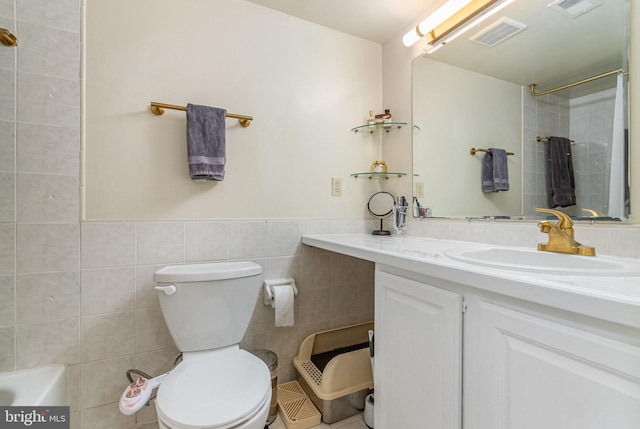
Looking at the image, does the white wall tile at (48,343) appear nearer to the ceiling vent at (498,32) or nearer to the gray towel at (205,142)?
the gray towel at (205,142)

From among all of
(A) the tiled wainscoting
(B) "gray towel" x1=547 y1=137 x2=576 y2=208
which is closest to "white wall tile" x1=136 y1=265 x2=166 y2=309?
(A) the tiled wainscoting

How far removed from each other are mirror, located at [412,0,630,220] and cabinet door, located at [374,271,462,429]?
668 millimetres

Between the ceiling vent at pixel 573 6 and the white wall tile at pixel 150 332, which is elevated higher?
the ceiling vent at pixel 573 6

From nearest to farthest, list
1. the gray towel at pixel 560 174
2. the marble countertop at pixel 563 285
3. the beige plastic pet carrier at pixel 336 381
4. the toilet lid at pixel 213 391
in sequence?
the marble countertop at pixel 563 285
the toilet lid at pixel 213 391
the gray towel at pixel 560 174
the beige plastic pet carrier at pixel 336 381

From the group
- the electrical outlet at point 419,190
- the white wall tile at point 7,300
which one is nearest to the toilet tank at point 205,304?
the white wall tile at point 7,300

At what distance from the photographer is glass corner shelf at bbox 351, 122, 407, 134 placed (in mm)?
1807

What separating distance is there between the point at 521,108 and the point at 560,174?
34cm

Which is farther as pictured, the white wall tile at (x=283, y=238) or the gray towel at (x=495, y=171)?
the white wall tile at (x=283, y=238)

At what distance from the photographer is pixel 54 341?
1207 mm

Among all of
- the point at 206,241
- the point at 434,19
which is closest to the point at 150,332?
the point at 206,241

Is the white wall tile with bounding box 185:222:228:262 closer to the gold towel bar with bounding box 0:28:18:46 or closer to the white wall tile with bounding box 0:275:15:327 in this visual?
the white wall tile with bounding box 0:275:15:327

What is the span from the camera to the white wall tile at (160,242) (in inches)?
52.9

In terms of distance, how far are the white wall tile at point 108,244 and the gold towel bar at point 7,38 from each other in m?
0.77

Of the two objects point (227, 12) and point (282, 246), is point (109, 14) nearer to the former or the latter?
point (227, 12)
